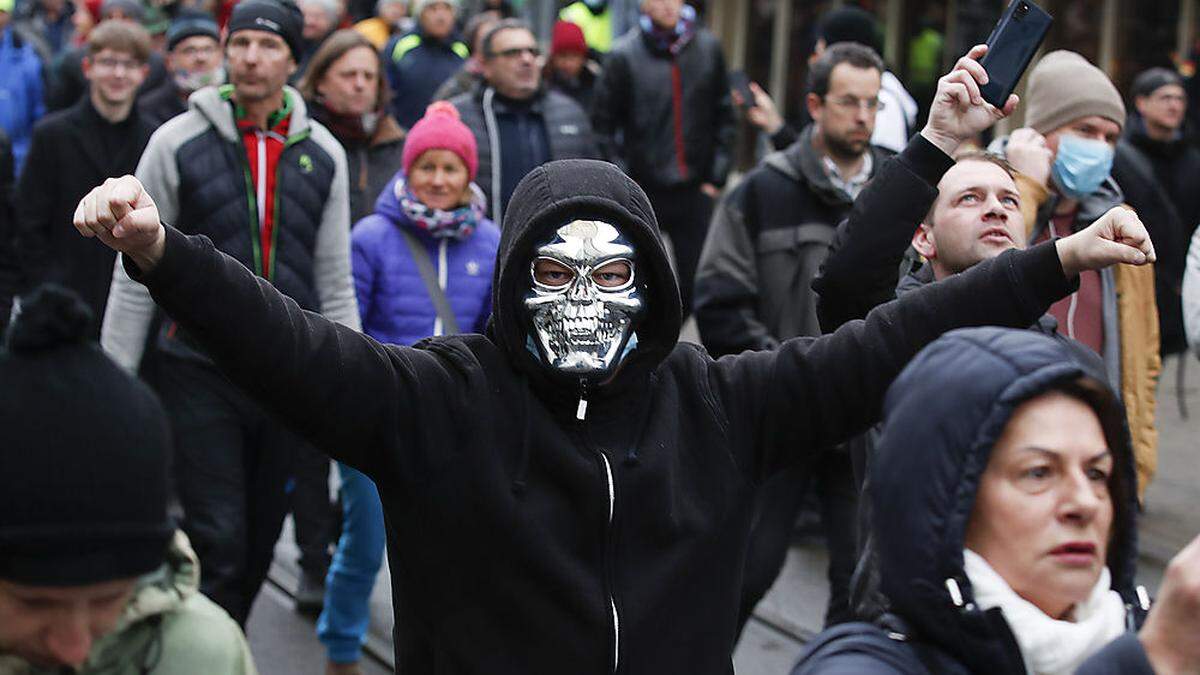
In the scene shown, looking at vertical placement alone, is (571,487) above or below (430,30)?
below

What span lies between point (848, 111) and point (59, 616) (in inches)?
169

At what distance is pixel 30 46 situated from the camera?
39.2 feet

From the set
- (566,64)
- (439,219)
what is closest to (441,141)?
(439,219)

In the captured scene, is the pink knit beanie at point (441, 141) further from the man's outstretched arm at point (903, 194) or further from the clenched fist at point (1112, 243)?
the clenched fist at point (1112, 243)

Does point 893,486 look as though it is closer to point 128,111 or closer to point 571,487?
point 571,487

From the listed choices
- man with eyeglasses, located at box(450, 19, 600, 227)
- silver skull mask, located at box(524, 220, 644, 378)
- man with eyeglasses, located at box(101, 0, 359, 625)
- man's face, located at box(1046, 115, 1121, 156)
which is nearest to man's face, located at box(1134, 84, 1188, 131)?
man with eyeglasses, located at box(450, 19, 600, 227)

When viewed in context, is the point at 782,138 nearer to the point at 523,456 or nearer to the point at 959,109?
the point at 959,109

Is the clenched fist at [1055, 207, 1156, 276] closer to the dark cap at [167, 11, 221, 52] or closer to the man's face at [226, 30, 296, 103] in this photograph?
the man's face at [226, 30, 296, 103]

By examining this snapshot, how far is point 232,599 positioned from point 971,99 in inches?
115

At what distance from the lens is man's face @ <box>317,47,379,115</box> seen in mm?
7570

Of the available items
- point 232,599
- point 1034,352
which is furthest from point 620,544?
point 232,599

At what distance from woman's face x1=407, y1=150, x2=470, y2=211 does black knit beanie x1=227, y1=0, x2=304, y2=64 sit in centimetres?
53

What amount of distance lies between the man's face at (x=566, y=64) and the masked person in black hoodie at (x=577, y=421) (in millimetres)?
8035

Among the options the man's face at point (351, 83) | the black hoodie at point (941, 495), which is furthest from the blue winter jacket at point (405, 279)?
the black hoodie at point (941, 495)
